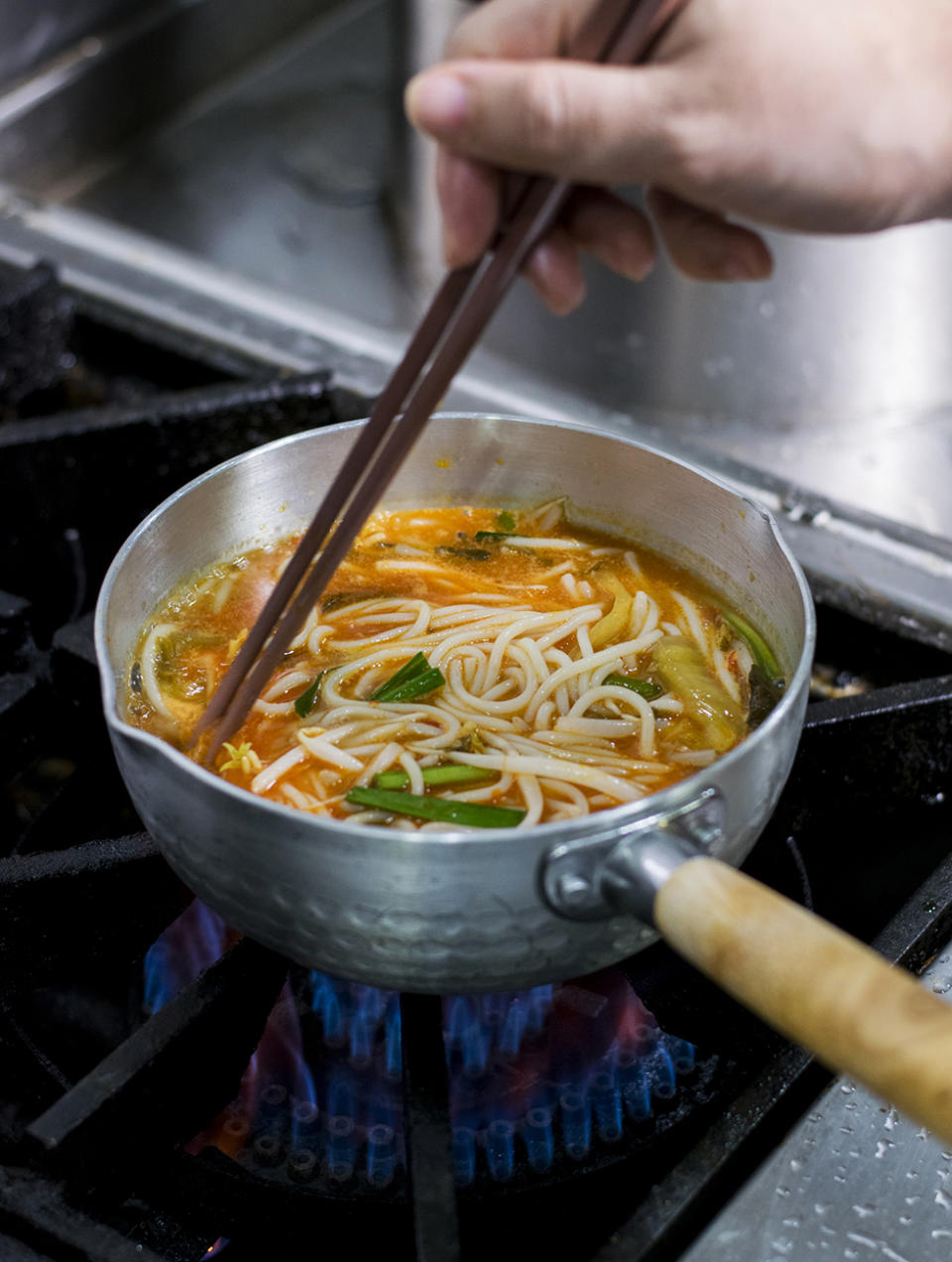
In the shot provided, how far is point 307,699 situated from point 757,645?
52cm

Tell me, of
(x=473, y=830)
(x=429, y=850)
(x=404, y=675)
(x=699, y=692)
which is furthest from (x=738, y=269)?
(x=429, y=850)

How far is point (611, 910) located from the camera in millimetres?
1031

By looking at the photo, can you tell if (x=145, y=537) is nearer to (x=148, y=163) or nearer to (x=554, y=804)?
(x=554, y=804)

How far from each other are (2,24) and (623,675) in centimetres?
246

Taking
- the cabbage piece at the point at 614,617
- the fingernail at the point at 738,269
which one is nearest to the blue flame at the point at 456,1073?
the cabbage piece at the point at 614,617

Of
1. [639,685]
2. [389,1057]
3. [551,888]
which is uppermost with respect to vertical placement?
[551,888]

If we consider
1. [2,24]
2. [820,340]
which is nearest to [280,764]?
[820,340]

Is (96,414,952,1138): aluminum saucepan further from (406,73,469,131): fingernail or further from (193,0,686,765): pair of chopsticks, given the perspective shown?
(406,73,469,131): fingernail

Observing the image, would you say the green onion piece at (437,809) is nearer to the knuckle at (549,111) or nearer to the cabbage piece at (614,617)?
the cabbage piece at (614,617)

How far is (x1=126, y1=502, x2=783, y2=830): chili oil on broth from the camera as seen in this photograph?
52.6 inches

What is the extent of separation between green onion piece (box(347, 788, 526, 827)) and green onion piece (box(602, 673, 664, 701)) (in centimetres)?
26

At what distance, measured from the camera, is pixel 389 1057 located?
4.67ft

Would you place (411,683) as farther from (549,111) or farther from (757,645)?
(549,111)

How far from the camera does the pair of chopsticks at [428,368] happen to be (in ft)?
3.57
